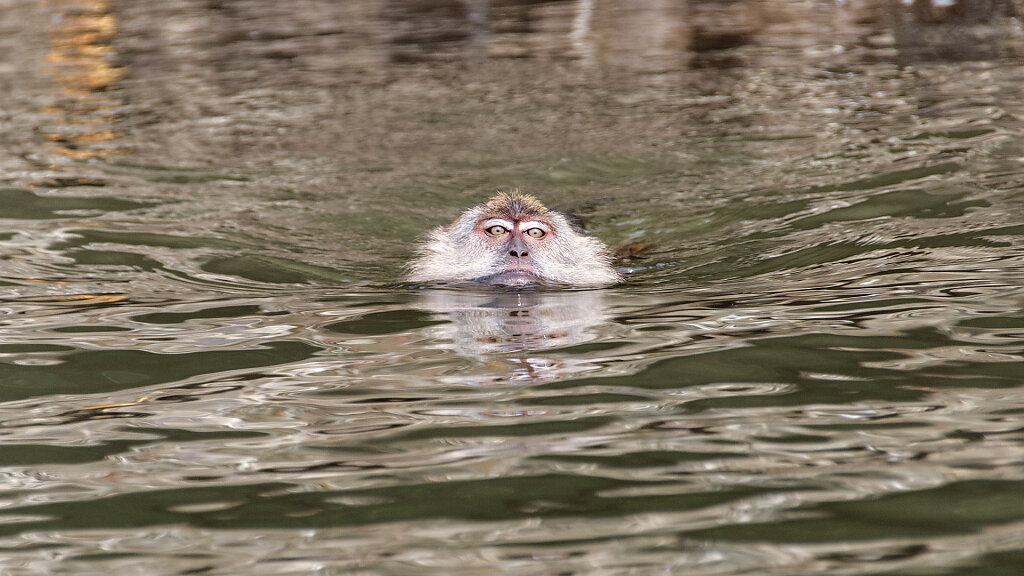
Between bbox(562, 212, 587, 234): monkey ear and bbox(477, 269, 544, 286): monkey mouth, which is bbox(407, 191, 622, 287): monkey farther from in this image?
bbox(562, 212, 587, 234): monkey ear

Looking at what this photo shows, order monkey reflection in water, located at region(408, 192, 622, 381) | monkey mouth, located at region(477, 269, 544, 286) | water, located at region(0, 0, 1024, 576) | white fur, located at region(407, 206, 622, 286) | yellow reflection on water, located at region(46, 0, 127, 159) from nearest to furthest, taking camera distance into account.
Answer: water, located at region(0, 0, 1024, 576) → monkey reflection in water, located at region(408, 192, 622, 381) → monkey mouth, located at region(477, 269, 544, 286) → white fur, located at region(407, 206, 622, 286) → yellow reflection on water, located at region(46, 0, 127, 159)

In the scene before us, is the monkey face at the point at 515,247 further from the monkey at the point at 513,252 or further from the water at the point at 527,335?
the water at the point at 527,335

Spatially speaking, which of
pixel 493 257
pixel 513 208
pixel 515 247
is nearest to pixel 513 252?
pixel 515 247

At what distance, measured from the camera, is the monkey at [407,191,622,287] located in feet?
18.3

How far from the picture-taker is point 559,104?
11.6m

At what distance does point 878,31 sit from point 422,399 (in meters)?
12.8

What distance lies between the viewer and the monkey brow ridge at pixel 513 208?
567 centimetres

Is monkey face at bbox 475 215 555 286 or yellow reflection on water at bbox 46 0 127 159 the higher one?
yellow reflection on water at bbox 46 0 127 159

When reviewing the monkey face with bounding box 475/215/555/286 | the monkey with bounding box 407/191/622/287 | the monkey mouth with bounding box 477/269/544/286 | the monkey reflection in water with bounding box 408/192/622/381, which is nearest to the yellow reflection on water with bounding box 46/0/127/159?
the monkey with bounding box 407/191/622/287

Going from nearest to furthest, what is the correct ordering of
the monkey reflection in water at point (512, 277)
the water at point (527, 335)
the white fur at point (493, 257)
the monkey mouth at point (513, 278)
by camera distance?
the water at point (527, 335) → the monkey reflection in water at point (512, 277) → the monkey mouth at point (513, 278) → the white fur at point (493, 257)

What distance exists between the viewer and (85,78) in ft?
45.1

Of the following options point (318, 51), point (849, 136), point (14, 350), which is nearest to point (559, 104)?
point (849, 136)

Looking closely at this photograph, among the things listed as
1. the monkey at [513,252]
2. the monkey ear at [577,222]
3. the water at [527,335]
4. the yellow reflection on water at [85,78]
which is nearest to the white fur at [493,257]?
the monkey at [513,252]

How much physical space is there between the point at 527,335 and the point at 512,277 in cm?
113
